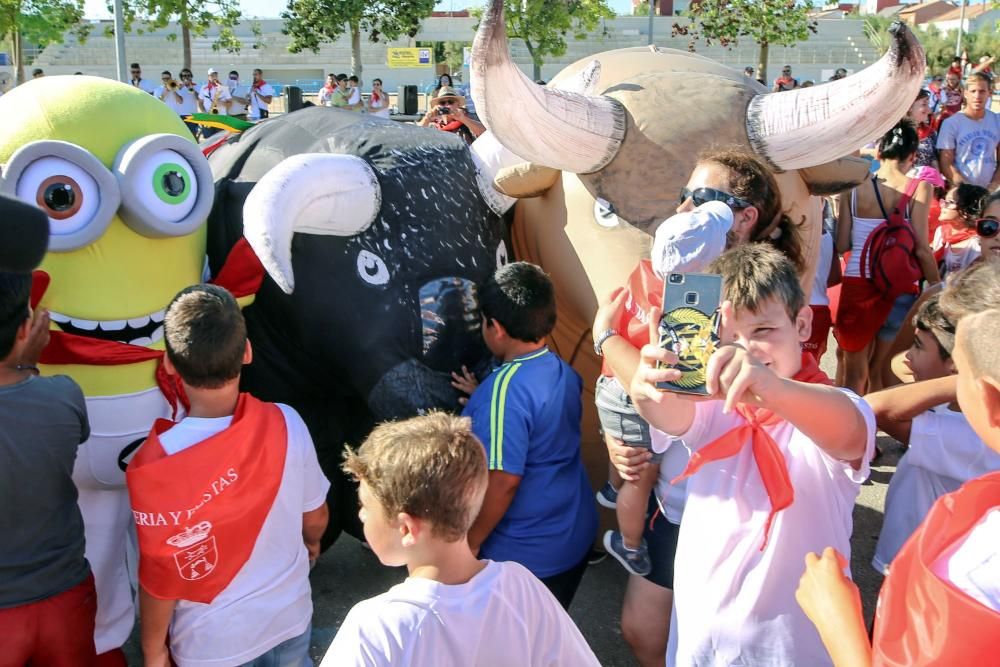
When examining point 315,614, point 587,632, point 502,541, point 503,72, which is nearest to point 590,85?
point 503,72

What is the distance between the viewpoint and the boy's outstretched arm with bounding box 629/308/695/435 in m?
1.27

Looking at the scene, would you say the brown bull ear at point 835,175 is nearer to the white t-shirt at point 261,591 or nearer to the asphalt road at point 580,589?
the asphalt road at point 580,589

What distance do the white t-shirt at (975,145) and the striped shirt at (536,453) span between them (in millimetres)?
5627

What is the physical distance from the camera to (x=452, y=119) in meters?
5.15

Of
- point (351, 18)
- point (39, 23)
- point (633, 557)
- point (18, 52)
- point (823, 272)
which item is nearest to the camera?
point (633, 557)

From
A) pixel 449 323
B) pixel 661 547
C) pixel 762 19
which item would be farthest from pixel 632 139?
pixel 762 19

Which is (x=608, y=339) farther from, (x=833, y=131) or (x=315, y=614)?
(x=315, y=614)

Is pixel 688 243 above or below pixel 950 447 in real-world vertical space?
above

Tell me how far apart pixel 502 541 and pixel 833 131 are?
135 cm

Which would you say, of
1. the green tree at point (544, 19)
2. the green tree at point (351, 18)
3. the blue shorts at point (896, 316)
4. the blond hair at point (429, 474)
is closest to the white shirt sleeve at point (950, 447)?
the blond hair at point (429, 474)

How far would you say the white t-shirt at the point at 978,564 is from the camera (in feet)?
3.62

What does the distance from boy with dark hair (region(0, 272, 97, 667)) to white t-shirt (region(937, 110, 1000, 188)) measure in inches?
261

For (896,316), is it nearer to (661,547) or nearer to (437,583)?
(661,547)

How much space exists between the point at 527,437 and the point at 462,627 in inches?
33.2
